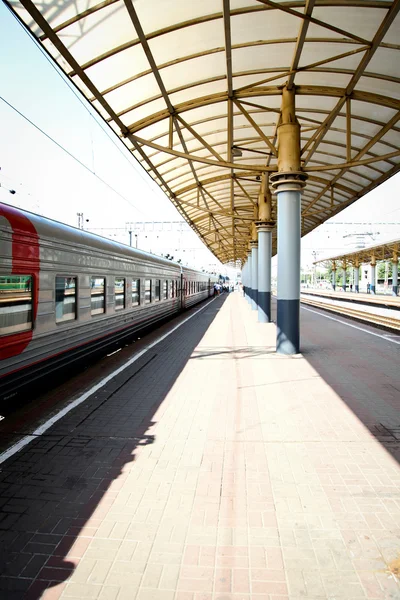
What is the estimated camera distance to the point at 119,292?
10.4 metres

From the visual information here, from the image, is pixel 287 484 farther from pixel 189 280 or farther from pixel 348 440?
pixel 189 280

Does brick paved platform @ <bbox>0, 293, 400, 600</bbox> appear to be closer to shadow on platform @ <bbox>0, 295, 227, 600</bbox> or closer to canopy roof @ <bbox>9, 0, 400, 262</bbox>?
shadow on platform @ <bbox>0, 295, 227, 600</bbox>

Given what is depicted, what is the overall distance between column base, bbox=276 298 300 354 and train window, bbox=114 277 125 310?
13.4 feet

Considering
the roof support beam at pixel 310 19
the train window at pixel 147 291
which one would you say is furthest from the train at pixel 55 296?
the roof support beam at pixel 310 19

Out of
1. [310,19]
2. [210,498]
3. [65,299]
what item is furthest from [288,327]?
[210,498]

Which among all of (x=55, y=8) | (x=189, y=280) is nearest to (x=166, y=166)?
(x=55, y=8)

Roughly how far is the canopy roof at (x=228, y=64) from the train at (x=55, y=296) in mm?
2780

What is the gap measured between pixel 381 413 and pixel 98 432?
12.6 ft

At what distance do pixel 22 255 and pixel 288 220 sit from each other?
5.95 m

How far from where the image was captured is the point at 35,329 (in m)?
6.07

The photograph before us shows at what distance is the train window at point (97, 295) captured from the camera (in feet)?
27.9

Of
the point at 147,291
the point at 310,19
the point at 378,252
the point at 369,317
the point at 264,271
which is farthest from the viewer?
the point at 378,252

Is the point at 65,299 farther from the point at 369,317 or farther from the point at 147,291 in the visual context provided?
the point at 369,317

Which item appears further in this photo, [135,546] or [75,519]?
[75,519]
